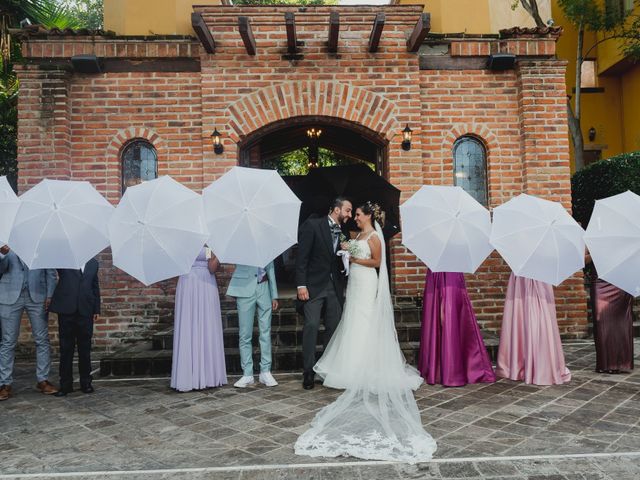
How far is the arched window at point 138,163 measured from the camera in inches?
269

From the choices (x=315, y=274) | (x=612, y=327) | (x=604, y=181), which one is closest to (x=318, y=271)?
(x=315, y=274)

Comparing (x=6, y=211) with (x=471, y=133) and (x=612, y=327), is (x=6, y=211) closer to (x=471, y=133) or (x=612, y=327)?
(x=471, y=133)

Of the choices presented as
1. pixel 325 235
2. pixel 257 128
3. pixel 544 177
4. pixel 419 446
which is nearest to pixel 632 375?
pixel 544 177

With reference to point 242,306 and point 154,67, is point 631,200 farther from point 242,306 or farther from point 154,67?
point 154,67

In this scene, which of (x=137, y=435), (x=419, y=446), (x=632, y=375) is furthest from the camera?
→ (x=632, y=375)

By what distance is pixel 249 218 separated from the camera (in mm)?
4297

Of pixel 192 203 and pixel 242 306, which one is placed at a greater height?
pixel 192 203

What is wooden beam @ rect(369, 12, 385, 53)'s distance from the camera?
606 centimetres

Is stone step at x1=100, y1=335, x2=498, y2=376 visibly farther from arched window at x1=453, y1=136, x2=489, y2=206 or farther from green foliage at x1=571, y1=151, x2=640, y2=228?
green foliage at x1=571, y1=151, x2=640, y2=228

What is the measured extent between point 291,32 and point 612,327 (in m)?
5.38

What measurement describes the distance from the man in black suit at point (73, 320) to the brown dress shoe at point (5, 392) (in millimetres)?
468

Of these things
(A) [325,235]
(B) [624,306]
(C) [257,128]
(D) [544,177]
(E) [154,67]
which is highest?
(E) [154,67]

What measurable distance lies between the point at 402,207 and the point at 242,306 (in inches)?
77.4

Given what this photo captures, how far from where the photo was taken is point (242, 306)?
4953 millimetres
